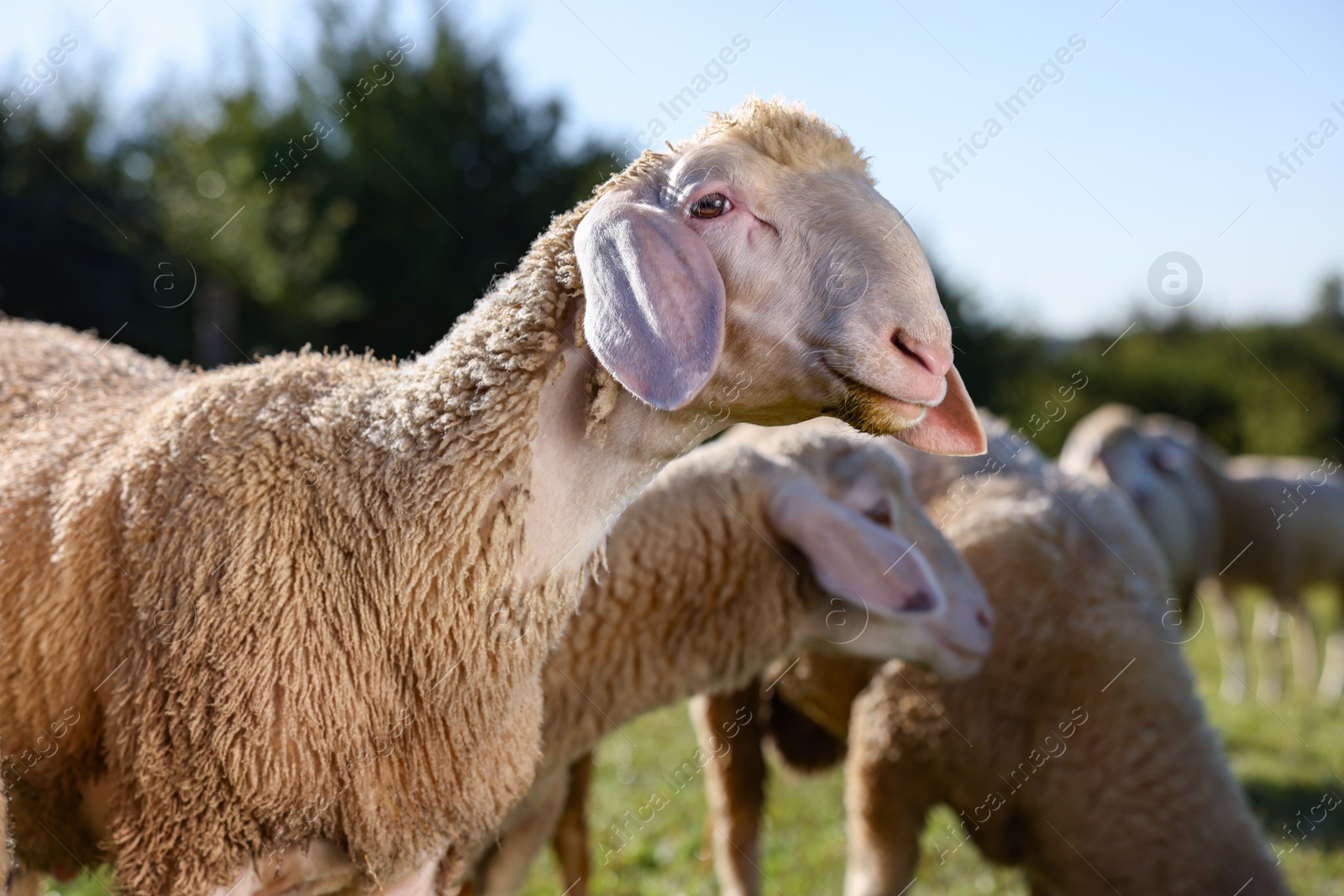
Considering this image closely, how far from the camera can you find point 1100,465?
325 inches

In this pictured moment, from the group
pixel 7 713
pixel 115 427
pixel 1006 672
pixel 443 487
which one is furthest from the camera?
pixel 1006 672

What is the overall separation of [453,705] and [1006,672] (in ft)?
7.11

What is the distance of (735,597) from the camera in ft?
9.75

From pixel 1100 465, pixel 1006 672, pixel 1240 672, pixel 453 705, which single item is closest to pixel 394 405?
pixel 453 705

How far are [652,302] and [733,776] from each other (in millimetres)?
3065

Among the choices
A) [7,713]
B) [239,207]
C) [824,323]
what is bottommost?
[239,207]

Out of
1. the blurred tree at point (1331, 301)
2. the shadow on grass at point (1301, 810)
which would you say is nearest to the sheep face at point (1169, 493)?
the shadow on grass at point (1301, 810)

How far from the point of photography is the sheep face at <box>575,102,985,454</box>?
1583 millimetres

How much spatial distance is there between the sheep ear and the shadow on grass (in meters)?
4.76

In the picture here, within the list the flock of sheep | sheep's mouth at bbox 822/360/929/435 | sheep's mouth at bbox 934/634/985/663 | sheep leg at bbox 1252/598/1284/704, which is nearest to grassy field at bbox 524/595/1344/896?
sheep's mouth at bbox 934/634/985/663

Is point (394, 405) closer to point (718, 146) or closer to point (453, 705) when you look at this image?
point (453, 705)

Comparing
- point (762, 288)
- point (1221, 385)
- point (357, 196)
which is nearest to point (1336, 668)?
point (762, 288)

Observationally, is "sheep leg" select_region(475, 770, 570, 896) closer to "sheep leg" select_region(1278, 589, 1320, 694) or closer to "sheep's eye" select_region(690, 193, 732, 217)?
"sheep's eye" select_region(690, 193, 732, 217)

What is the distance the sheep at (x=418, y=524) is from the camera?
5.57 ft
